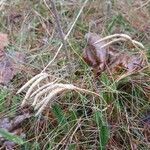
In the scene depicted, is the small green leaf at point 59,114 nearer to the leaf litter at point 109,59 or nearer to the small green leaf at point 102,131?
the small green leaf at point 102,131

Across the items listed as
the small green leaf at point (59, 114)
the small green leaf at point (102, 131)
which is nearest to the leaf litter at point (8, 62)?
the small green leaf at point (59, 114)

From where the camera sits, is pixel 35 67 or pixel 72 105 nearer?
pixel 72 105

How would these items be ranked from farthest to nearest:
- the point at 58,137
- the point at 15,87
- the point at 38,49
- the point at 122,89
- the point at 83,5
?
the point at 83,5 < the point at 38,49 < the point at 15,87 < the point at 122,89 < the point at 58,137

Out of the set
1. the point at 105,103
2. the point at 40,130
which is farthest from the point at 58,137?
the point at 105,103

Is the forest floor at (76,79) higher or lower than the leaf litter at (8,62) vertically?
lower

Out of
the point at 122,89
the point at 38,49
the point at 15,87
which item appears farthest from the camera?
the point at 38,49

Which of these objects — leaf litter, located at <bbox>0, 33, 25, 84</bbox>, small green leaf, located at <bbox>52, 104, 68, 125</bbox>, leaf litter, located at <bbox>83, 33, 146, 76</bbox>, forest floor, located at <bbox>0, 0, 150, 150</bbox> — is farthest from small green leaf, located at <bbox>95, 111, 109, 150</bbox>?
leaf litter, located at <bbox>0, 33, 25, 84</bbox>

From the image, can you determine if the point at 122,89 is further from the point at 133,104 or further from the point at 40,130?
the point at 40,130
